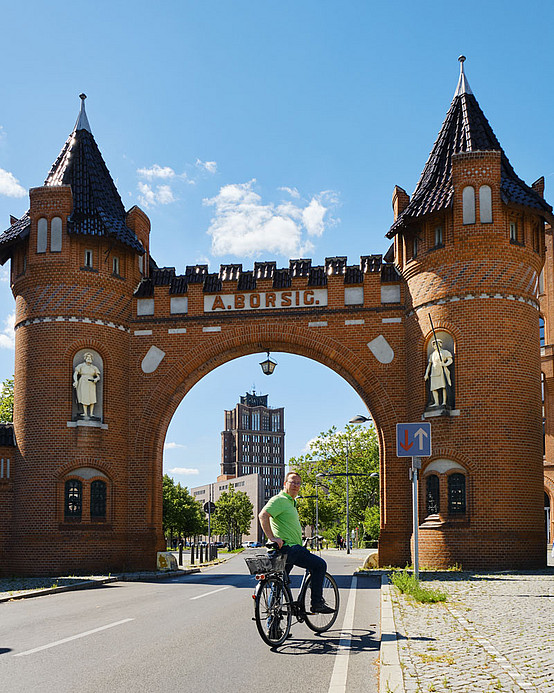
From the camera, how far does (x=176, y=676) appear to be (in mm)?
7234

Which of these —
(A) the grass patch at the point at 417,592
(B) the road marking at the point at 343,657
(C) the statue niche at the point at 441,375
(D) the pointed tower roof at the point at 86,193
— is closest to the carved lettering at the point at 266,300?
(D) the pointed tower roof at the point at 86,193

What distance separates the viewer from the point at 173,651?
8.62 m

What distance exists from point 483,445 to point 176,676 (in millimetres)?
15856

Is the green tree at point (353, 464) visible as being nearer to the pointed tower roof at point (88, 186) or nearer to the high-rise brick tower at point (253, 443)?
the pointed tower roof at point (88, 186)

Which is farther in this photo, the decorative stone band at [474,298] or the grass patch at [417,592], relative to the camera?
the decorative stone band at [474,298]

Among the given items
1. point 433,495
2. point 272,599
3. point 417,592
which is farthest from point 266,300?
point 272,599

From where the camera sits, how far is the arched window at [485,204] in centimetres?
2269

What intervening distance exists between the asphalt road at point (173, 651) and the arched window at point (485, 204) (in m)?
12.3

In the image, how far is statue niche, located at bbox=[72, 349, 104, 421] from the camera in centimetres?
2419

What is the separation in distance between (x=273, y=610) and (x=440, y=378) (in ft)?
47.7

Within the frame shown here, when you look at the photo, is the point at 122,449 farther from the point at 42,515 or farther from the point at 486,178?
the point at 486,178

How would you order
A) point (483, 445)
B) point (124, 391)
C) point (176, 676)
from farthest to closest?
point (124, 391)
point (483, 445)
point (176, 676)

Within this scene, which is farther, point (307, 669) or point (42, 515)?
point (42, 515)

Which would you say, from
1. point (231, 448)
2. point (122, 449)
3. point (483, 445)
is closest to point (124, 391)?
point (122, 449)
